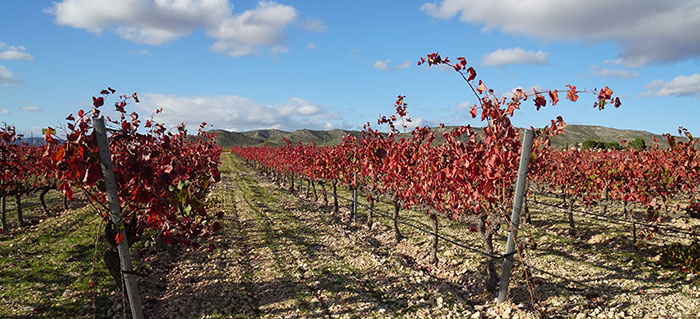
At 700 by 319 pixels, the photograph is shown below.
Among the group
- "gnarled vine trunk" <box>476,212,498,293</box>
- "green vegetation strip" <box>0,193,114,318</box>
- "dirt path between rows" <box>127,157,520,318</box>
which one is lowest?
"dirt path between rows" <box>127,157,520,318</box>

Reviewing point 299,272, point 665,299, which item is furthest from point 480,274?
point 299,272

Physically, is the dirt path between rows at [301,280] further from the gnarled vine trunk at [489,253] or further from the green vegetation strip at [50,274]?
the green vegetation strip at [50,274]

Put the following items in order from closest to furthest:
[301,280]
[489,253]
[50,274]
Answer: [489,253] → [50,274] → [301,280]

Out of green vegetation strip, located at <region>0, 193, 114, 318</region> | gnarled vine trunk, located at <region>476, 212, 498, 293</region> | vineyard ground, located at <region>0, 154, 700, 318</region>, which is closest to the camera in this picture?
green vegetation strip, located at <region>0, 193, 114, 318</region>

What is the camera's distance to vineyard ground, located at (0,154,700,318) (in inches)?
258

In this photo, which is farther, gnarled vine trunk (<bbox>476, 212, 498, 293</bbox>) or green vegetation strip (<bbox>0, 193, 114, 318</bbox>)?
gnarled vine trunk (<bbox>476, 212, 498, 293</bbox>)

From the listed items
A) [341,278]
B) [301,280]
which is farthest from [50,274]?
[341,278]

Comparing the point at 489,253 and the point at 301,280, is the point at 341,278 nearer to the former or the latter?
the point at 301,280

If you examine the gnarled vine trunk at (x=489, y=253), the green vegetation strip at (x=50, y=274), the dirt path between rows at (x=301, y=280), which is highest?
the gnarled vine trunk at (x=489, y=253)

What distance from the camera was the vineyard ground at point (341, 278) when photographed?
21.5ft

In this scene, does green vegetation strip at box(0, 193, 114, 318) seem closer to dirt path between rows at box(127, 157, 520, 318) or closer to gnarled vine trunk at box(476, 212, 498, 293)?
dirt path between rows at box(127, 157, 520, 318)

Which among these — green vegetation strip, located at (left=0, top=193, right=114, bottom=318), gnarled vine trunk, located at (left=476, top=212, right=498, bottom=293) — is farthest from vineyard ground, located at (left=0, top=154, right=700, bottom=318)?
gnarled vine trunk, located at (left=476, top=212, right=498, bottom=293)

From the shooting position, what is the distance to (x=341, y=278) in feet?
26.7

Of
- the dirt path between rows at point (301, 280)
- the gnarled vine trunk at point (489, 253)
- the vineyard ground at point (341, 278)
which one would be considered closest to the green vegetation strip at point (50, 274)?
the vineyard ground at point (341, 278)
